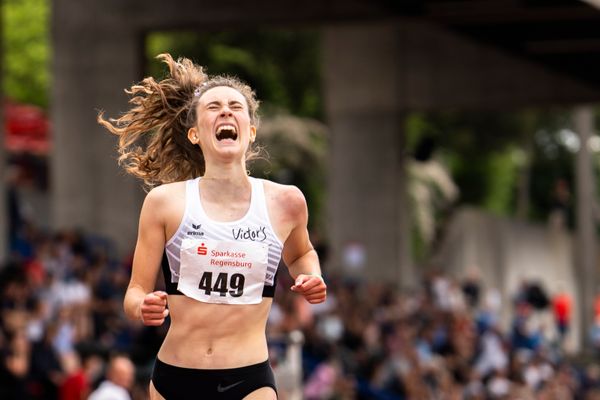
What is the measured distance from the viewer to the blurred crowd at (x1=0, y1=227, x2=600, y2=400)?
40.4ft

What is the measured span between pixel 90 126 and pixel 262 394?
21176mm

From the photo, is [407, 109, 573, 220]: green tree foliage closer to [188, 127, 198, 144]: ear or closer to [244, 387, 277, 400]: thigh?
[188, 127, 198, 144]: ear

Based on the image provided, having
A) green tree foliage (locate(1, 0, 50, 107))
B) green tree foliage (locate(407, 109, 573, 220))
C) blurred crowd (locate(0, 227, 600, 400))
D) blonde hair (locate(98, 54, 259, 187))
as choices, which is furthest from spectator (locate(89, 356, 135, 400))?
green tree foliage (locate(407, 109, 573, 220))

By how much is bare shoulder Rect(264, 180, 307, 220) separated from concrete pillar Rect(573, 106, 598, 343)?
2969 cm

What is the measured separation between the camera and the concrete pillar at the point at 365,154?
29234mm

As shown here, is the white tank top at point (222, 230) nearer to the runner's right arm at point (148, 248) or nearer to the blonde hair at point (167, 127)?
the runner's right arm at point (148, 248)

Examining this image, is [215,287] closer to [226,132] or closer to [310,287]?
[310,287]

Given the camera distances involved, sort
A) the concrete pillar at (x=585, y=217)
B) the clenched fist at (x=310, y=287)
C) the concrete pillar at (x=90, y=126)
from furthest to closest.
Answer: the concrete pillar at (x=585, y=217) < the concrete pillar at (x=90, y=126) < the clenched fist at (x=310, y=287)

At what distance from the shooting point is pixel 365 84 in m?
29.2

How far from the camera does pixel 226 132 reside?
5.29 m

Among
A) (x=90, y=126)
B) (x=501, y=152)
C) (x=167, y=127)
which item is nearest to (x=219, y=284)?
(x=167, y=127)

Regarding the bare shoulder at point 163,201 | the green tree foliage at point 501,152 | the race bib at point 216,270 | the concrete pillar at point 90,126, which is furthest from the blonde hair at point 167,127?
the green tree foliage at point 501,152

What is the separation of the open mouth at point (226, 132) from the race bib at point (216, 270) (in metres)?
0.40

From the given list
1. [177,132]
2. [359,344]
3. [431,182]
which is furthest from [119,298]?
[431,182]
